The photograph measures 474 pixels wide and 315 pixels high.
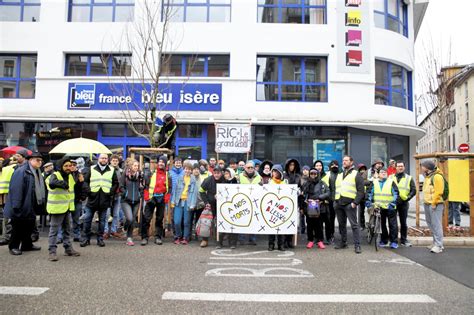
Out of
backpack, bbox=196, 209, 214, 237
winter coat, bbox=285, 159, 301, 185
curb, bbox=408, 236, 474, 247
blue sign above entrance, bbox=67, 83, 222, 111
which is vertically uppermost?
blue sign above entrance, bbox=67, 83, 222, 111

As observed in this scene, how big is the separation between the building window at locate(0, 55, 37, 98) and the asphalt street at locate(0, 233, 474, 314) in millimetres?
12151

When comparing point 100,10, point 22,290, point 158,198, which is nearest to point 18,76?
point 100,10

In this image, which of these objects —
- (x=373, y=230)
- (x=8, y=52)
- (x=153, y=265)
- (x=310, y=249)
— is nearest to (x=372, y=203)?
(x=373, y=230)

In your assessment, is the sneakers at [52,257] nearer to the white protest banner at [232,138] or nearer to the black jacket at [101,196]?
the black jacket at [101,196]

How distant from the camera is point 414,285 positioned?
5.41 metres

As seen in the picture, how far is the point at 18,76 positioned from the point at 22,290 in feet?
51.2

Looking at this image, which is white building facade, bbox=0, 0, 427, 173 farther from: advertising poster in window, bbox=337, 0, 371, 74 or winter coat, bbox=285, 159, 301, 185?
winter coat, bbox=285, 159, 301, 185

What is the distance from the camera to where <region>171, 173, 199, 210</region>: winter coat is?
28.2ft

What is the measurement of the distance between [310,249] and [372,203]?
1958 mm

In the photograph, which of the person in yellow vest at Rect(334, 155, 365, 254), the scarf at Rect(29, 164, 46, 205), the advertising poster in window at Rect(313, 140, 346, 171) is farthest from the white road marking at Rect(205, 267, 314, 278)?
the advertising poster in window at Rect(313, 140, 346, 171)

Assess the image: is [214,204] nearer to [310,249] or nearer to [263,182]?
[263,182]

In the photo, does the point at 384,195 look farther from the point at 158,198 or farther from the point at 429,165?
the point at 158,198

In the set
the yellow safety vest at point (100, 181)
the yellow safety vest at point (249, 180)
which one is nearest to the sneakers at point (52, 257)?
the yellow safety vest at point (100, 181)

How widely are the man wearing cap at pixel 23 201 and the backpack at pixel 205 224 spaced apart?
3.35 metres
